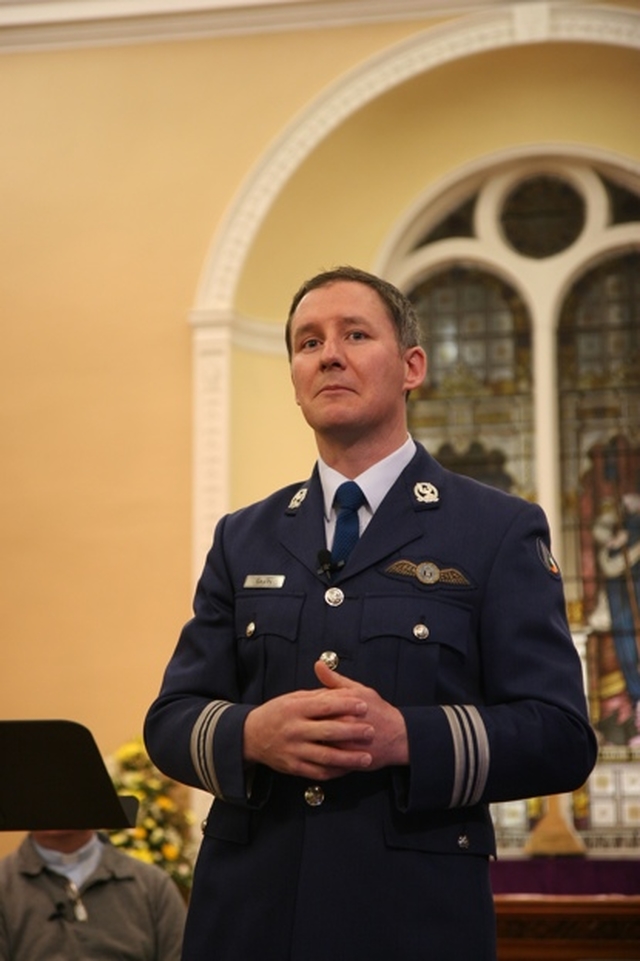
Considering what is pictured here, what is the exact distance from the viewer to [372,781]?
197 cm

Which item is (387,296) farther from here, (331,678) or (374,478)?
(331,678)

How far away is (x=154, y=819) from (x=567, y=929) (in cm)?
202

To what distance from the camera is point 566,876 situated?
714 centimetres

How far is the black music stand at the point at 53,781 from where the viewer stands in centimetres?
256

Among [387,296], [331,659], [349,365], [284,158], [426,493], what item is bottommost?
[331,659]

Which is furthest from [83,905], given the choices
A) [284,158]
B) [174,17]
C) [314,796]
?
[174,17]

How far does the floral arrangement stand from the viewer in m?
6.40

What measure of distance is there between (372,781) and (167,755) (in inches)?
12.3

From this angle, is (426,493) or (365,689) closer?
(365,689)

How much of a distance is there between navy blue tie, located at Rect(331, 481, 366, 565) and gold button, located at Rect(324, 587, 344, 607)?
0.08m

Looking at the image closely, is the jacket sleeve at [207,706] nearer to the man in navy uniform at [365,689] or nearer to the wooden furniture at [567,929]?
the man in navy uniform at [365,689]

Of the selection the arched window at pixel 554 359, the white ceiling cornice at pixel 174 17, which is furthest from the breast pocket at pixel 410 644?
the white ceiling cornice at pixel 174 17

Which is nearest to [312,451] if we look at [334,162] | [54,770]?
[334,162]

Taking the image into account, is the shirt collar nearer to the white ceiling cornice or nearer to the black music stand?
the black music stand
